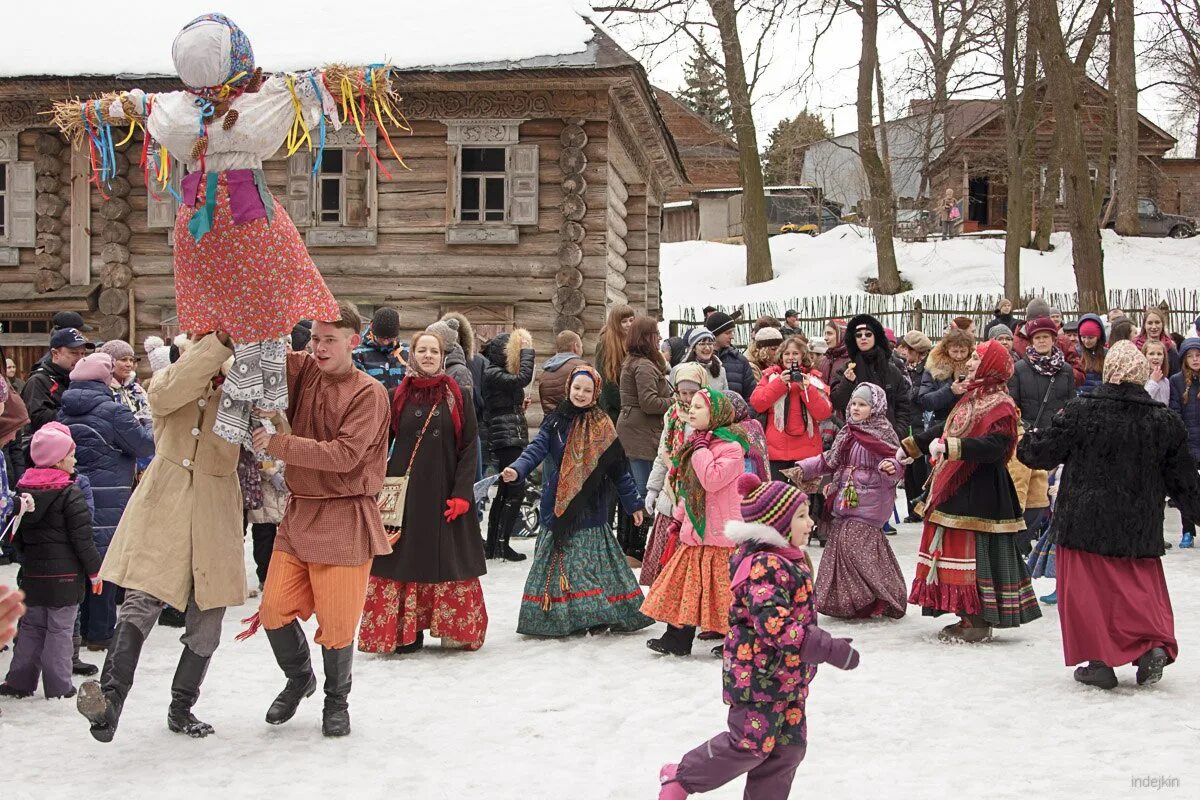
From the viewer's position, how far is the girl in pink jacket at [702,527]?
704 centimetres

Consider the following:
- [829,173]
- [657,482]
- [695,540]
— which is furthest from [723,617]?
[829,173]

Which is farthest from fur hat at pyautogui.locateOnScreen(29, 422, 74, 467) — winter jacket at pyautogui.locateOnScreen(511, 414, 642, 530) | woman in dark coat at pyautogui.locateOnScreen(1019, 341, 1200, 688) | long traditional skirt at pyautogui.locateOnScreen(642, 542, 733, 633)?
woman in dark coat at pyautogui.locateOnScreen(1019, 341, 1200, 688)

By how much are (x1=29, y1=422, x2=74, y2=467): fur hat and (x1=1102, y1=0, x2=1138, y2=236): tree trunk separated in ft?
96.7

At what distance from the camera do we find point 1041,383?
33.0 feet

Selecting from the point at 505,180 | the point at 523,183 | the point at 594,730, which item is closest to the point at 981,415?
the point at 594,730

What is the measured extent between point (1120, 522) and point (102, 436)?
5.68 metres

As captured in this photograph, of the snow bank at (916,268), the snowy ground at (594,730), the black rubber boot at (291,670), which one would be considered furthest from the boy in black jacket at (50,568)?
the snow bank at (916,268)

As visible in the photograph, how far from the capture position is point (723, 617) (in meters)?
7.19

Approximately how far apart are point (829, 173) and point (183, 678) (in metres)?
52.9

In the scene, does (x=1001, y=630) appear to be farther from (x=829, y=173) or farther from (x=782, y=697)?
(x=829, y=173)

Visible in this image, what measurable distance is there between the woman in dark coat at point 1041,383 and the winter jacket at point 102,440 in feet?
21.2

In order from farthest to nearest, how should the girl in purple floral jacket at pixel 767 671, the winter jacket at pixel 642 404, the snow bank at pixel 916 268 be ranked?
the snow bank at pixel 916 268 → the winter jacket at pixel 642 404 → the girl in purple floral jacket at pixel 767 671

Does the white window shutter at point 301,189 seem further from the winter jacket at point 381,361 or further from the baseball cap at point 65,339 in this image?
the baseball cap at point 65,339

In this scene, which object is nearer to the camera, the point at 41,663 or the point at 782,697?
the point at 782,697
